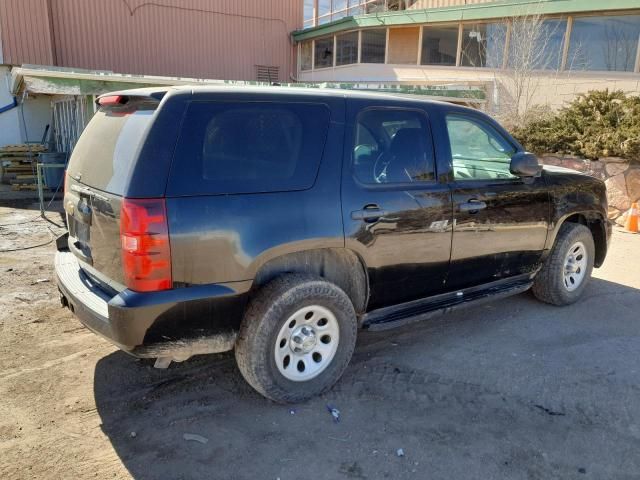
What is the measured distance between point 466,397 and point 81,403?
2.50 m

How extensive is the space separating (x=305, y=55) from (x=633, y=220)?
1679cm

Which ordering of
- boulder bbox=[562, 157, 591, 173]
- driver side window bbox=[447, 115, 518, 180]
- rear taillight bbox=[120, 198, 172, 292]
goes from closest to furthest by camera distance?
1. rear taillight bbox=[120, 198, 172, 292]
2. driver side window bbox=[447, 115, 518, 180]
3. boulder bbox=[562, 157, 591, 173]

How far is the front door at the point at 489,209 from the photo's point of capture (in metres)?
4.04

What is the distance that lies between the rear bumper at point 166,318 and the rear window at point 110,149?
2.03 feet

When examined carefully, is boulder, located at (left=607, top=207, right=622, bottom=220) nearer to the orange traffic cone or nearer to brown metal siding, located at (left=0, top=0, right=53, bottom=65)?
the orange traffic cone

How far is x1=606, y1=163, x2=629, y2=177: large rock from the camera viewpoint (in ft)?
30.0

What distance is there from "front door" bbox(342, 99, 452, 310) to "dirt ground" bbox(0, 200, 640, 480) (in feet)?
2.24

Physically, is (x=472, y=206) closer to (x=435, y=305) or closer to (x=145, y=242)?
(x=435, y=305)

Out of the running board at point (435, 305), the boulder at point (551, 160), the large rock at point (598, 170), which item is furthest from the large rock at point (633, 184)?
the running board at point (435, 305)

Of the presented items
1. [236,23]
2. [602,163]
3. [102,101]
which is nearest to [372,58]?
[236,23]

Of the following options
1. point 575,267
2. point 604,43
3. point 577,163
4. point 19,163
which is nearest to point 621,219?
point 577,163

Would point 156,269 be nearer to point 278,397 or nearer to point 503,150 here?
point 278,397

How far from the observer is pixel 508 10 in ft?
48.4

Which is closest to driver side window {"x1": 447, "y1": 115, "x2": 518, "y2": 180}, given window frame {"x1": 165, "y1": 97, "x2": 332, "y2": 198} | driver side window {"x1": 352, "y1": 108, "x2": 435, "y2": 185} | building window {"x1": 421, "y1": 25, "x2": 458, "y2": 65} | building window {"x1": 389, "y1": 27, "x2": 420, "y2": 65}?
driver side window {"x1": 352, "y1": 108, "x2": 435, "y2": 185}
